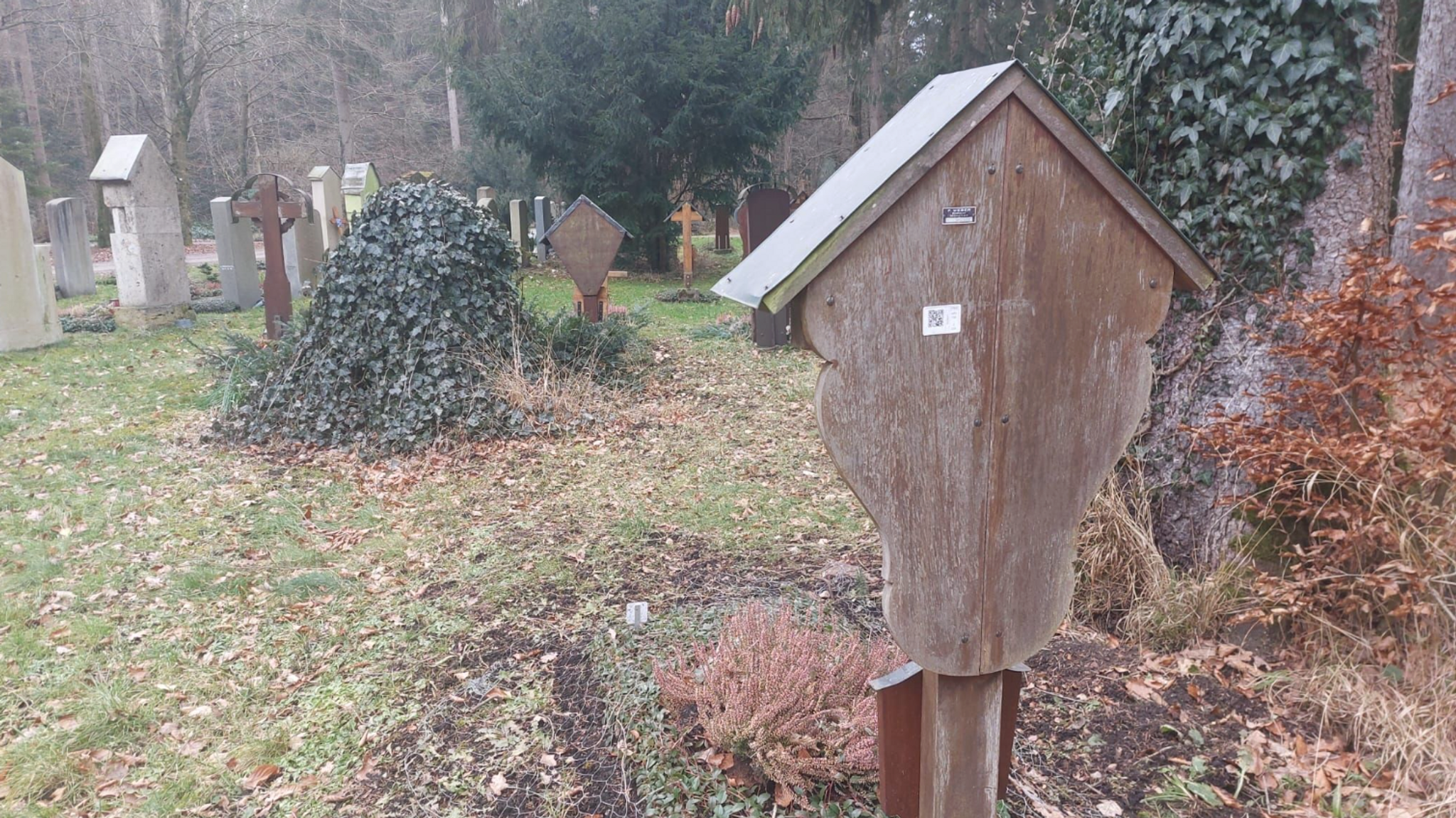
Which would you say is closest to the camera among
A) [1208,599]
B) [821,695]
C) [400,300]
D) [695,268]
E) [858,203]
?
[858,203]

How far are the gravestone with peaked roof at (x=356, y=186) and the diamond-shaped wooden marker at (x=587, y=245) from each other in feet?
23.6

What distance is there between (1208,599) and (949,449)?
224 centimetres

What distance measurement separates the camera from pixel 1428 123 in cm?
551

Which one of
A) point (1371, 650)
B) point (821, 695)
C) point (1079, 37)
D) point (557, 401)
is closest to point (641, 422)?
point (557, 401)

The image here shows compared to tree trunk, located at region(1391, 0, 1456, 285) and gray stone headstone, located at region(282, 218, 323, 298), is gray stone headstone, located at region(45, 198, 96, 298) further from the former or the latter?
tree trunk, located at region(1391, 0, 1456, 285)

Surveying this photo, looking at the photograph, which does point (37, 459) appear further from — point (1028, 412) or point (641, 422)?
point (1028, 412)

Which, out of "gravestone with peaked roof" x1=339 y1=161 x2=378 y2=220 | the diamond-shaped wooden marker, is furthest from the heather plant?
"gravestone with peaked roof" x1=339 y1=161 x2=378 y2=220

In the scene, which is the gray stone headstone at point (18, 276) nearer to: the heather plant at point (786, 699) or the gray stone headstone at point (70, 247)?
the gray stone headstone at point (70, 247)

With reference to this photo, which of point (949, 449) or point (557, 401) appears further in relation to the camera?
point (557, 401)

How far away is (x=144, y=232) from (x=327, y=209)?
3175mm

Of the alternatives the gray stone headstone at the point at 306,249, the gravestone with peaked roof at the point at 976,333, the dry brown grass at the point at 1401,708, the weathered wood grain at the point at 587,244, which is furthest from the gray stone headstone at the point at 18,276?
the dry brown grass at the point at 1401,708

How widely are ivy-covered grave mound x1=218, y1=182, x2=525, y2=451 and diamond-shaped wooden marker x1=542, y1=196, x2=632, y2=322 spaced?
5.24 ft

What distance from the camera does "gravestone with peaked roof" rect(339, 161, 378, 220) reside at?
48.8 feet

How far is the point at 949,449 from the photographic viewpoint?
2104 millimetres
